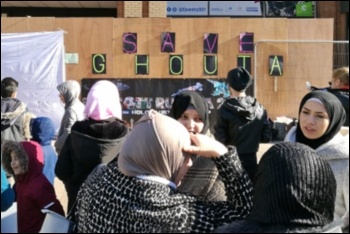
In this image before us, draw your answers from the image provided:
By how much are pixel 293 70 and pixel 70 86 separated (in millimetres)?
6910

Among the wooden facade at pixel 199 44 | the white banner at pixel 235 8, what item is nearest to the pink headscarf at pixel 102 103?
the wooden facade at pixel 199 44

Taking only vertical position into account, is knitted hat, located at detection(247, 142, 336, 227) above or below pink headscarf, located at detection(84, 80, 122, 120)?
below

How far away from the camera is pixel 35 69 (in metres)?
11.1

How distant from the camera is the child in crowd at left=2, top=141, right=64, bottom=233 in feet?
13.3

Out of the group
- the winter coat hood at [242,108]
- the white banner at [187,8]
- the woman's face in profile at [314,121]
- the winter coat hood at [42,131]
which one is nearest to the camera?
the woman's face in profile at [314,121]

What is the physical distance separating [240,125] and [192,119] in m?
1.37

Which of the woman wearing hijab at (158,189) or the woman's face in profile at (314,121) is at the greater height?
the woman's face in profile at (314,121)

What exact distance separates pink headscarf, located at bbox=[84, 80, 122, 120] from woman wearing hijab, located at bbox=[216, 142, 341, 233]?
2021mm

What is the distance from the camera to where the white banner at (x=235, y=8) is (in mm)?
16250

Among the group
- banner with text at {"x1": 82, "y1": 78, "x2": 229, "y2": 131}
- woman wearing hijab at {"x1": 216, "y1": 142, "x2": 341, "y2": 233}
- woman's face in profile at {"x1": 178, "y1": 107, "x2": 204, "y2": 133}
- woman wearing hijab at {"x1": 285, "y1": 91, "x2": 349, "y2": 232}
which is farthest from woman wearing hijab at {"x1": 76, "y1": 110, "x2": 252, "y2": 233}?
banner with text at {"x1": 82, "y1": 78, "x2": 229, "y2": 131}

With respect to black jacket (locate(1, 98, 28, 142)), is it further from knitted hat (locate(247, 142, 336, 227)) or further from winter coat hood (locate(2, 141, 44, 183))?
knitted hat (locate(247, 142, 336, 227))

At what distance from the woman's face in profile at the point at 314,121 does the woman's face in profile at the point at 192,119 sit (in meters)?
0.81

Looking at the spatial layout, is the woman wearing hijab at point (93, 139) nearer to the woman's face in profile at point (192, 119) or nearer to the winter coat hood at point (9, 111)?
the woman's face in profile at point (192, 119)

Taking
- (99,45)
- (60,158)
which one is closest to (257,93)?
(99,45)
